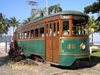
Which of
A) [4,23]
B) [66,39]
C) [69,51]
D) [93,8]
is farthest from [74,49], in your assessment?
[4,23]

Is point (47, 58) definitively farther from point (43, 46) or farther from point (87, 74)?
point (87, 74)

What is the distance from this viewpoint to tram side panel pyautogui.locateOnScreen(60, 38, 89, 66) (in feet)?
23.3

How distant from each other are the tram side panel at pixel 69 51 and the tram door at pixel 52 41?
0.37 meters

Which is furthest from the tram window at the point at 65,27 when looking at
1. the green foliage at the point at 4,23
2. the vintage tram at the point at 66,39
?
the green foliage at the point at 4,23

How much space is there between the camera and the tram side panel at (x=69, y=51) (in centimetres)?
709

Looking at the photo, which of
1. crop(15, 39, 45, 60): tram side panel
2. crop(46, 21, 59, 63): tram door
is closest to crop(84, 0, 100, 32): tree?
crop(15, 39, 45, 60): tram side panel

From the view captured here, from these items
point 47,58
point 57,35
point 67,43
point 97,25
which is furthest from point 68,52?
point 97,25

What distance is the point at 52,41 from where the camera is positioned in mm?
7863

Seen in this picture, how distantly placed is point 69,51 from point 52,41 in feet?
4.27

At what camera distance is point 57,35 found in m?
7.54

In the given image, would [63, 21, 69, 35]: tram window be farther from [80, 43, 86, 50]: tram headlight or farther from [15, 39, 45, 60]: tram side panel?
[15, 39, 45, 60]: tram side panel

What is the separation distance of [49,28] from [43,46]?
4.34ft

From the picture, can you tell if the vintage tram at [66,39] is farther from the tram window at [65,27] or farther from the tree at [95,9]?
the tree at [95,9]

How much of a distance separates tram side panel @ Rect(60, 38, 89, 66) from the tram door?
1.22 ft
